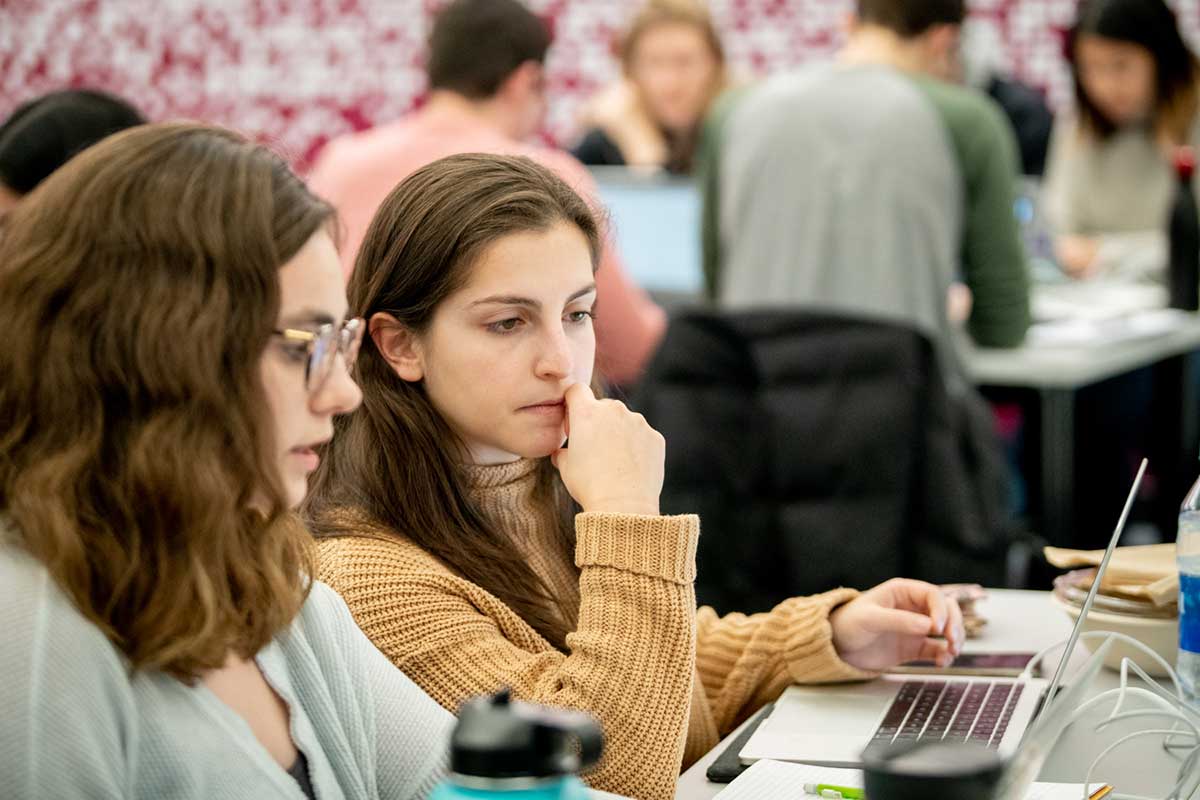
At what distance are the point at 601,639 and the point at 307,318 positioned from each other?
0.38m

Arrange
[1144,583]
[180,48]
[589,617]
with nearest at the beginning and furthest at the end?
[589,617] < [1144,583] < [180,48]

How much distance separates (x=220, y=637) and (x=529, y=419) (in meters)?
0.44

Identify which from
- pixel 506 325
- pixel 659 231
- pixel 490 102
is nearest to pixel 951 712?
pixel 506 325

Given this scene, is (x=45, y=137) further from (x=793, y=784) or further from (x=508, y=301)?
(x=793, y=784)

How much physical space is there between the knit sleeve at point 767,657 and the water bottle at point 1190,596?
30cm

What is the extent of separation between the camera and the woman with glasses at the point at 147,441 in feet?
3.02

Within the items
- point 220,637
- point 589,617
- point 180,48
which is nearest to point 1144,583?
point 589,617

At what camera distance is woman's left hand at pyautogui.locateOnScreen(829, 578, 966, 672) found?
150cm

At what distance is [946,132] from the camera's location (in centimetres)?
300

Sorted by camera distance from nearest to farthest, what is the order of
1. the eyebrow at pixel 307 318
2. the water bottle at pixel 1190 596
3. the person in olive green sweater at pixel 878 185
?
the eyebrow at pixel 307 318 → the water bottle at pixel 1190 596 → the person in olive green sweater at pixel 878 185

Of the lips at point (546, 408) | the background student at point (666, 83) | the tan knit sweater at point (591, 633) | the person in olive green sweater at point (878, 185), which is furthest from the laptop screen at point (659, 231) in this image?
the tan knit sweater at point (591, 633)

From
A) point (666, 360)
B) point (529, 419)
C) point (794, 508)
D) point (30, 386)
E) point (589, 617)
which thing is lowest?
point (794, 508)

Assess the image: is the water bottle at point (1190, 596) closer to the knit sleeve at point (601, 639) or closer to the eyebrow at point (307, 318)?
the knit sleeve at point (601, 639)

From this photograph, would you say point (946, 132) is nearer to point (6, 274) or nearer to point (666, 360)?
point (666, 360)
